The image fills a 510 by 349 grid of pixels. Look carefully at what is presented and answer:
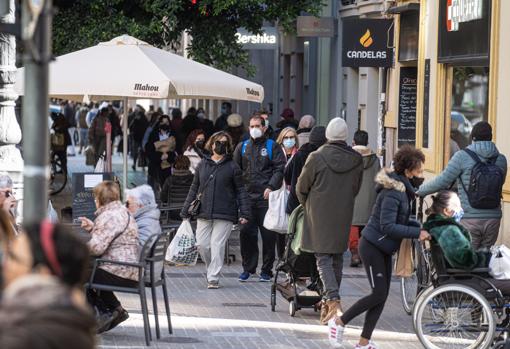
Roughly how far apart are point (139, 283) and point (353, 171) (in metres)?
2.11

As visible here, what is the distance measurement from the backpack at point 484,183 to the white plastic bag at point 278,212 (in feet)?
7.14

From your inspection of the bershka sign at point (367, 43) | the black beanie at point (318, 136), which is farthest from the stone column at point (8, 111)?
the bershka sign at point (367, 43)

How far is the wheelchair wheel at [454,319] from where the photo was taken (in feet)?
30.6

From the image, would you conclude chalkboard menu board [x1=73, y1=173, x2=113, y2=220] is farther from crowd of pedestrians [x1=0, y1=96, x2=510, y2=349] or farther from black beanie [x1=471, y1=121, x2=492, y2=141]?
black beanie [x1=471, y1=121, x2=492, y2=141]

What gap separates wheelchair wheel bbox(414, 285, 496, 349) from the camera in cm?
932

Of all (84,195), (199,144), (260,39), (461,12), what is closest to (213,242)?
(84,195)

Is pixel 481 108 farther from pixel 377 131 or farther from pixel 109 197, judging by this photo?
pixel 109 197

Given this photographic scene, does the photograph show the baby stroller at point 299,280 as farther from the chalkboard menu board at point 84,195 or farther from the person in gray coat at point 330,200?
the chalkboard menu board at point 84,195

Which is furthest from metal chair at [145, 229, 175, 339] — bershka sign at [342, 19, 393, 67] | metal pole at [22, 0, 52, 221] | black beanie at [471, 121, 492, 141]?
bershka sign at [342, 19, 393, 67]

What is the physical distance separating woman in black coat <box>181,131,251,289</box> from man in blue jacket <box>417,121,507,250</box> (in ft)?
8.40

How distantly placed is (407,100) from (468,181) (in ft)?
29.9

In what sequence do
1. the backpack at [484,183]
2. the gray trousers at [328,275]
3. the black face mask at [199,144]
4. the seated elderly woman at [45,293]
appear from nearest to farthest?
1. the seated elderly woman at [45,293]
2. the gray trousers at [328,275]
3. the backpack at [484,183]
4. the black face mask at [199,144]

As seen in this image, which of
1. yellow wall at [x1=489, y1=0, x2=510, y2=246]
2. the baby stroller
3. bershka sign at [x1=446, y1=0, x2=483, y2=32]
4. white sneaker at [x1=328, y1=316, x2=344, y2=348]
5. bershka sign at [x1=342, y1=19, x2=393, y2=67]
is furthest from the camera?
bershka sign at [x1=342, y1=19, x2=393, y2=67]

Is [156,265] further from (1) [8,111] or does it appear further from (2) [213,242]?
(1) [8,111]
